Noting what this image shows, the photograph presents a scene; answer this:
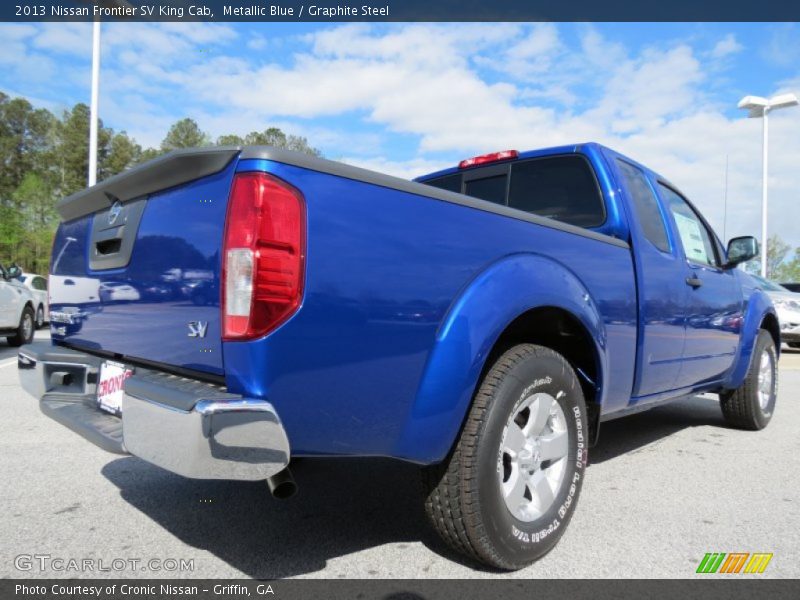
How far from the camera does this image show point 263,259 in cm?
168

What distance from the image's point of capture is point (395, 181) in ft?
6.42

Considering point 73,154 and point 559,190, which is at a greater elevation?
point 73,154

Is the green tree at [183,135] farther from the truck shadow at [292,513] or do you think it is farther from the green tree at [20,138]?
the truck shadow at [292,513]

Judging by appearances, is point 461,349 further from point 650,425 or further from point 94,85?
point 94,85

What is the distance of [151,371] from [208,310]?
20.7 inches

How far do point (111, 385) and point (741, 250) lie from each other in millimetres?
4117

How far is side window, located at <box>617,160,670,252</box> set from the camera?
3.41 metres

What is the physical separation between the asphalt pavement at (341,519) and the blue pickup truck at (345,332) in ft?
1.24

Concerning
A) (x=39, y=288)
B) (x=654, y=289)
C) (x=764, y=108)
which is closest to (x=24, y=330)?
(x=39, y=288)

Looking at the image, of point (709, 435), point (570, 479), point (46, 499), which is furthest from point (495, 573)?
point (709, 435)

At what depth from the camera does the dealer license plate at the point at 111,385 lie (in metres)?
2.25

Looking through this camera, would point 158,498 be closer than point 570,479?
No

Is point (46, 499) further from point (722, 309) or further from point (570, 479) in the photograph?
point (722, 309)

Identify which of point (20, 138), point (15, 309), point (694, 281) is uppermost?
point (20, 138)
